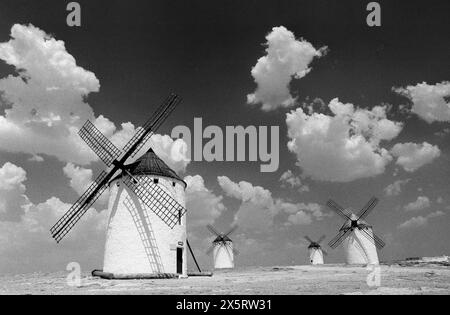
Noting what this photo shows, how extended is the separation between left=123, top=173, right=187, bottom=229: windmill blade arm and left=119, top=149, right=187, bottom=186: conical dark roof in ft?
1.61

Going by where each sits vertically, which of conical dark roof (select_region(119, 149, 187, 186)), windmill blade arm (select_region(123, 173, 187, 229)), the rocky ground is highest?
conical dark roof (select_region(119, 149, 187, 186))

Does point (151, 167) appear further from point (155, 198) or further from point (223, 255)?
point (223, 255)

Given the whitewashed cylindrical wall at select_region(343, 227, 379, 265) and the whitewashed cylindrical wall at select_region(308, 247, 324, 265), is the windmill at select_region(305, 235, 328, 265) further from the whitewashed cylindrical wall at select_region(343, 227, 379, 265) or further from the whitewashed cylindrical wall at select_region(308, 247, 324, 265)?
the whitewashed cylindrical wall at select_region(343, 227, 379, 265)

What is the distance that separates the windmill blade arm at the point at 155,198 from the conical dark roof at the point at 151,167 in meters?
0.49

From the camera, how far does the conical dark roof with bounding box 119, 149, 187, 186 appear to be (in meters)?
18.9

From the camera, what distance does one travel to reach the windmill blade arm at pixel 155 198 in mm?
17953

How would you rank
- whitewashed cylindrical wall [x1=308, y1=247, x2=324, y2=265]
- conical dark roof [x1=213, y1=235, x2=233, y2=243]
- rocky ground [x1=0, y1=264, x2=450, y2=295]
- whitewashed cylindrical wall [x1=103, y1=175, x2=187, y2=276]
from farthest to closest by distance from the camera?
whitewashed cylindrical wall [x1=308, y1=247, x2=324, y2=265] < conical dark roof [x1=213, y1=235, x2=233, y2=243] < whitewashed cylindrical wall [x1=103, y1=175, x2=187, y2=276] < rocky ground [x1=0, y1=264, x2=450, y2=295]

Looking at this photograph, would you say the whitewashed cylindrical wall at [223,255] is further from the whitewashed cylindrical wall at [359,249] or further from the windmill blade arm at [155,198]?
the windmill blade arm at [155,198]

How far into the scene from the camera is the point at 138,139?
Answer: 65.2ft

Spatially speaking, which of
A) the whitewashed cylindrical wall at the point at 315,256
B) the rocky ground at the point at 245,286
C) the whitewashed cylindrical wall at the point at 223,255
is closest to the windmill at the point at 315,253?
the whitewashed cylindrical wall at the point at 315,256

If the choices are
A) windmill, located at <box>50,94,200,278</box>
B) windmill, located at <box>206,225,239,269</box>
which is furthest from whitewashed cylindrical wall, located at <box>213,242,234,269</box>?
windmill, located at <box>50,94,200,278</box>
